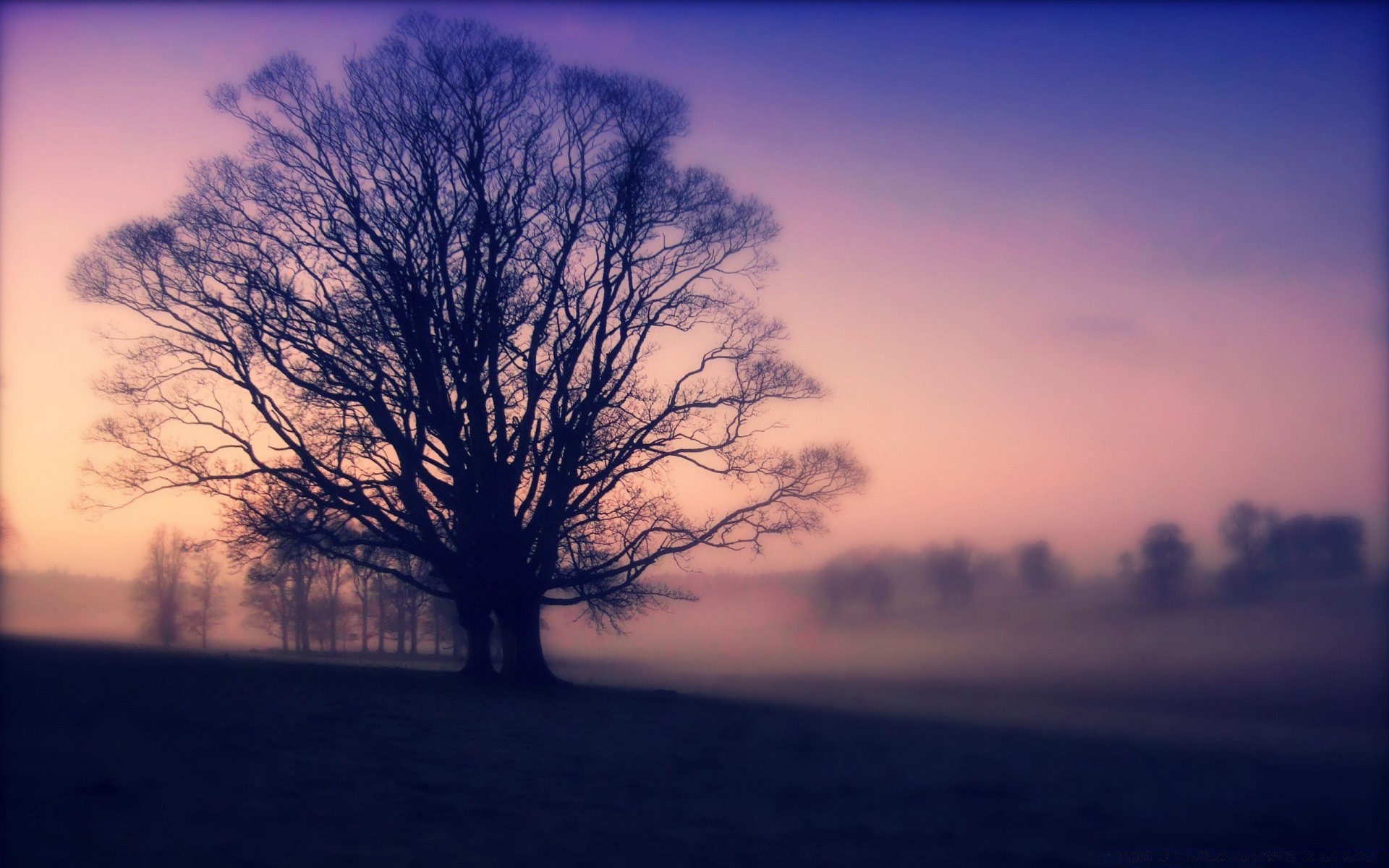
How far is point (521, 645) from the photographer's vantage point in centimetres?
1880

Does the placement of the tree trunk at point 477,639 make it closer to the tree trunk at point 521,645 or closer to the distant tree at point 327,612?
the tree trunk at point 521,645

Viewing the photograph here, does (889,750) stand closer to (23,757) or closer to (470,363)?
(23,757)

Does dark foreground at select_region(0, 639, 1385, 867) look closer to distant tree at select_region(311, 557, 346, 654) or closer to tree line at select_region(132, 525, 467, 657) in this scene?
tree line at select_region(132, 525, 467, 657)

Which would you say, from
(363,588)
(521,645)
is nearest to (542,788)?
(521,645)

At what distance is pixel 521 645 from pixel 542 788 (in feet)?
34.3

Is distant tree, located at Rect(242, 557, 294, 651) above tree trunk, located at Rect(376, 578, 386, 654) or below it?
above

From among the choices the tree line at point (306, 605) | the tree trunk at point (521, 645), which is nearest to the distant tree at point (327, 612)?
the tree line at point (306, 605)

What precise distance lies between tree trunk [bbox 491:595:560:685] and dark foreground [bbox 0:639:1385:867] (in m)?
6.45

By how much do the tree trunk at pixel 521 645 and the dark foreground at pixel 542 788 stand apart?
6.45 meters

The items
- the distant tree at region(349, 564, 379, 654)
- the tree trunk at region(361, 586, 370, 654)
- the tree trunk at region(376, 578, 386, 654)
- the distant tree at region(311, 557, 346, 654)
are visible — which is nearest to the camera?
the distant tree at region(349, 564, 379, 654)

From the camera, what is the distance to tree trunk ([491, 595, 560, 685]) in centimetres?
1878

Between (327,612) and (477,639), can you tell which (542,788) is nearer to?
(477,639)

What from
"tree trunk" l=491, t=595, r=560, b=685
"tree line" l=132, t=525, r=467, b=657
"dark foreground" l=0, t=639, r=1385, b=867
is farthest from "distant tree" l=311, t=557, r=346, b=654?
"dark foreground" l=0, t=639, r=1385, b=867

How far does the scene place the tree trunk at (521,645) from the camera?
1878cm
